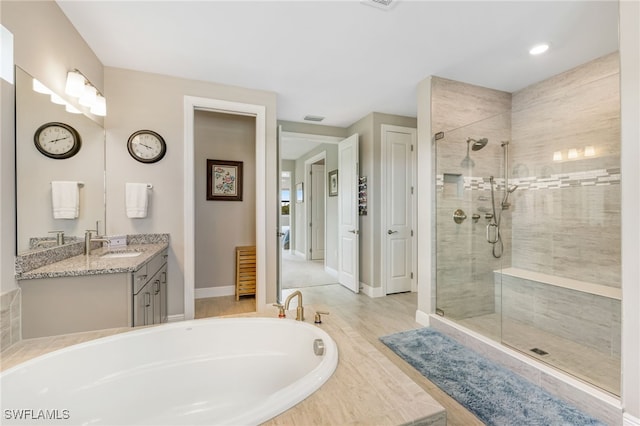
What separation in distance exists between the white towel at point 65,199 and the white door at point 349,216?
120 inches

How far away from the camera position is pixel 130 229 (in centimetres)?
269

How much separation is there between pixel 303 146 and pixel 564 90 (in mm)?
4223

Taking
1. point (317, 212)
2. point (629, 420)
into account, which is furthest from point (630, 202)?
point (317, 212)

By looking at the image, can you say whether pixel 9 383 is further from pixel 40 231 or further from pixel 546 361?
pixel 546 361

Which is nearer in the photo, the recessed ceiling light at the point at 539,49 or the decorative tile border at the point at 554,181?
the decorative tile border at the point at 554,181

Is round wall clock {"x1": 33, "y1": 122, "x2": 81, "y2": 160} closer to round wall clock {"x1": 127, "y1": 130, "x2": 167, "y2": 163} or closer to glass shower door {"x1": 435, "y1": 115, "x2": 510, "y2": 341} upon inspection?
round wall clock {"x1": 127, "y1": 130, "x2": 167, "y2": 163}

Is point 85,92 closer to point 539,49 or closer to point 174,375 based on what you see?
point 174,375

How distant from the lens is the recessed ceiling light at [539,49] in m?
2.27

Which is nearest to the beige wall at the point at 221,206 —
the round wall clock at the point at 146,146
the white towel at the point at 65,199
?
the round wall clock at the point at 146,146

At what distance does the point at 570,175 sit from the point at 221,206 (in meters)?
3.83

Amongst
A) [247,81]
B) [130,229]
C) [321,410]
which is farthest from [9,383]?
[247,81]

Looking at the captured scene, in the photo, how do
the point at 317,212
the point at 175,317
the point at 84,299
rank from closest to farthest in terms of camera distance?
1. the point at 84,299
2. the point at 175,317
3. the point at 317,212

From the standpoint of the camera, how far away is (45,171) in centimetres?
183

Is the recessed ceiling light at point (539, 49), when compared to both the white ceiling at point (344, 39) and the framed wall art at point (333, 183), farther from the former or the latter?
the framed wall art at point (333, 183)
